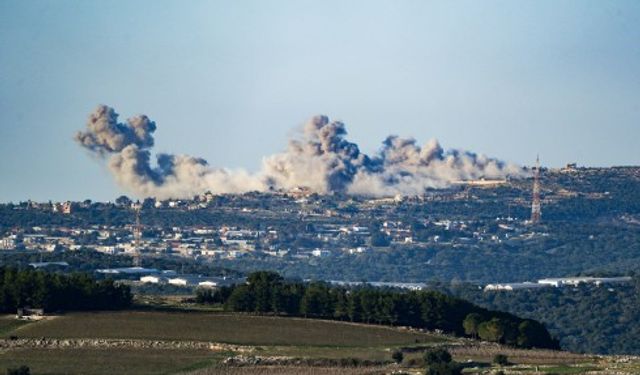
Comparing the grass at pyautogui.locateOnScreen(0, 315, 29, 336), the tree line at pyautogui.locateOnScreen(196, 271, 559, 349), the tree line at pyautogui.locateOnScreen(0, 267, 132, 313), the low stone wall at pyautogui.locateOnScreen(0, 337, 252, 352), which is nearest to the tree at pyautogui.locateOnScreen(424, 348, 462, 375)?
the low stone wall at pyautogui.locateOnScreen(0, 337, 252, 352)

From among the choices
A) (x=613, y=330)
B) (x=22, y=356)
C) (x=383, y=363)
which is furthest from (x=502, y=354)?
(x=613, y=330)

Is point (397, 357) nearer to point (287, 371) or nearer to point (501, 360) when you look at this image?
point (501, 360)

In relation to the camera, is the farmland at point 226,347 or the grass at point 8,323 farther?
the grass at point 8,323

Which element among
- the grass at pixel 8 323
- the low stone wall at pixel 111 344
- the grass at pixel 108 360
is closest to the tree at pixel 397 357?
the low stone wall at pixel 111 344

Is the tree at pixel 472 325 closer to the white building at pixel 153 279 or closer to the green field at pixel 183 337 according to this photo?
the green field at pixel 183 337

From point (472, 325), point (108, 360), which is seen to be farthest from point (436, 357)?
point (472, 325)

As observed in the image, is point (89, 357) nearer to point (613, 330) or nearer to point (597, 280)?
point (613, 330)

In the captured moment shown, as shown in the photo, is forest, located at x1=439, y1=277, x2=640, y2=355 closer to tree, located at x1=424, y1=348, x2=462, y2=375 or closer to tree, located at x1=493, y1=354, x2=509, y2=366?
tree, located at x1=493, y1=354, x2=509, y2=366
